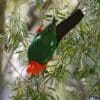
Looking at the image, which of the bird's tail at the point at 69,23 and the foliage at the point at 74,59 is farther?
the foliage at the point at 74,59

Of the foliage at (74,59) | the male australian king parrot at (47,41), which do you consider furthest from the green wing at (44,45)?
the foliage at (74,59)

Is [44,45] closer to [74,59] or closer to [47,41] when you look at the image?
[47,41]

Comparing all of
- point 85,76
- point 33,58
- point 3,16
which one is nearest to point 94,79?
point 85,76

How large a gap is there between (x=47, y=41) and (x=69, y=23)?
0.34ft

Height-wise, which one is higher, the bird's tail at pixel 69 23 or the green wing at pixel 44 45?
the bird's tail at pixel 69 23

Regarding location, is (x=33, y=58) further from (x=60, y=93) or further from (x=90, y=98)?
(x=60, y=93)

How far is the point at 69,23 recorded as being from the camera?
1.06 m

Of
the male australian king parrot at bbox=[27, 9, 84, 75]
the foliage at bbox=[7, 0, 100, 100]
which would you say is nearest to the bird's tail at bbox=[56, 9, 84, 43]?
the male australian king parrot at bbox=[27, 9, 84, 75]

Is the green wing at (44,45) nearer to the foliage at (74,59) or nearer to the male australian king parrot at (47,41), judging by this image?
the male australian king parrot at (47,41)

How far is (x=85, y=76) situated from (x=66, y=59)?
0.13 metres

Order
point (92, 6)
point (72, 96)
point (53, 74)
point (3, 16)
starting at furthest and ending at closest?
point (3, 16) < point (72, 96) < point (53, 74) < point (92, 6)

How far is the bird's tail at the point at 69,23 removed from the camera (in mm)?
1048

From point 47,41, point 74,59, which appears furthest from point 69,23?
point 74,59

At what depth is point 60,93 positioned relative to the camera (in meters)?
1.78
